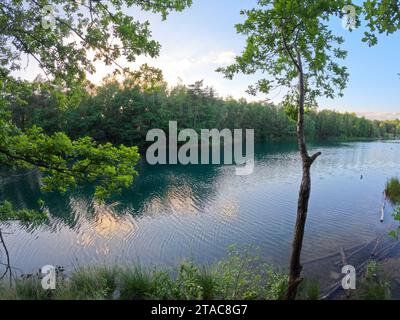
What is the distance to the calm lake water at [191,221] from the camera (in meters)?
12.4

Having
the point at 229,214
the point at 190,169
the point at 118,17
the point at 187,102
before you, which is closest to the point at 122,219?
the point at 229,214

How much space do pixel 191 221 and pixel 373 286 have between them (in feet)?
32.9

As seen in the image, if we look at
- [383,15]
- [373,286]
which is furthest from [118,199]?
[383,15]

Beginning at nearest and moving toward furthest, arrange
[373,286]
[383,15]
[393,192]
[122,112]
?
[383,15] → [373,286] → [393,192] → [122,112]

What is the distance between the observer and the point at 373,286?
25.5 ft

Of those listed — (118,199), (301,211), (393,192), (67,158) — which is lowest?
(118,199)

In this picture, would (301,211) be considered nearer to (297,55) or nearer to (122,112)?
(297,55)

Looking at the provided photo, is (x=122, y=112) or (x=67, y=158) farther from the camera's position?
(x=122, y=112)

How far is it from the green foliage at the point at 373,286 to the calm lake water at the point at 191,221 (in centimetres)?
245

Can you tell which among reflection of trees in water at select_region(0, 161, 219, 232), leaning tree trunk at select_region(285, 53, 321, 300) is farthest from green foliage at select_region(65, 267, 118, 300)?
reflection of trees in water at select_region(0, 161, 219, 232)

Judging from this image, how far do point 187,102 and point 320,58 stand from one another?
179 ft

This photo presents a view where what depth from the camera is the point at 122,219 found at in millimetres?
16500
